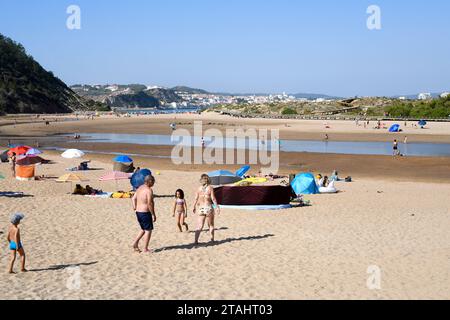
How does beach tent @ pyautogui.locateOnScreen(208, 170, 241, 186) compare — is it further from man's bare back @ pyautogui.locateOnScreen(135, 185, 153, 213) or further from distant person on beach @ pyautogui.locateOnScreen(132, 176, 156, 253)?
man's bare back @ pyautogui.locateOnScreen(135, 185, 153, 213)

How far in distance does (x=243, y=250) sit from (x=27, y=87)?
435ft

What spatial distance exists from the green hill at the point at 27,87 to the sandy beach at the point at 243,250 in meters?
106

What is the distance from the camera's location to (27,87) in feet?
433

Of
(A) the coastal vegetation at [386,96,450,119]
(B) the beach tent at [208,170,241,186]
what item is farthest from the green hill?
(B) the beach tent at [208,170,241,186]

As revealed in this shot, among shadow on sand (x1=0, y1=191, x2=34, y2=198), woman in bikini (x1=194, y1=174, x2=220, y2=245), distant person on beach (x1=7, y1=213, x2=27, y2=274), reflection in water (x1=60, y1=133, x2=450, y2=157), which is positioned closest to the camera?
distant person on beach (x1=7, y1=213, x2=27, y2=274)

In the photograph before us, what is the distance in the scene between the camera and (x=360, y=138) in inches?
1939

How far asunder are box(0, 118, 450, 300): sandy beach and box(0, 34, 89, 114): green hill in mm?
106143

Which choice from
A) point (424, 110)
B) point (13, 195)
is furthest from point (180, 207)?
point (424, 110)

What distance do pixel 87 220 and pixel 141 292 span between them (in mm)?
6133

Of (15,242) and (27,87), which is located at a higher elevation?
(27,87)

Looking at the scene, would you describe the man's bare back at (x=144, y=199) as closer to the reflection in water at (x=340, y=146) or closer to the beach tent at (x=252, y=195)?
the beach tent at (x=252, y=195)

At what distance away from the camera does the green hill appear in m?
121

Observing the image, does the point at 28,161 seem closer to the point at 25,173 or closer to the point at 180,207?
the point at 25,173
